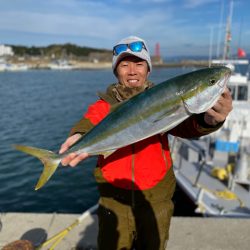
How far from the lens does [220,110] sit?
2.81 metres

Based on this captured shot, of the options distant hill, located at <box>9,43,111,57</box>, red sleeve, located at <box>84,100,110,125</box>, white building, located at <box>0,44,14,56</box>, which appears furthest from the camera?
distant hill, located at <box>9,43,111,57</box>

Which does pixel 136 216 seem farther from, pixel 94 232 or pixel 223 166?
pixel 223 166

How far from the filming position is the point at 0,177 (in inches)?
568

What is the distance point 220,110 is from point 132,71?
983 mm

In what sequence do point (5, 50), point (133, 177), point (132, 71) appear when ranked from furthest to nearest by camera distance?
point (5, 50) → point (132, 71) → point (133, 177)

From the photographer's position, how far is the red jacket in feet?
10.4

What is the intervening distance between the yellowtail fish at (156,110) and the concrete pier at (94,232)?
8.25ft

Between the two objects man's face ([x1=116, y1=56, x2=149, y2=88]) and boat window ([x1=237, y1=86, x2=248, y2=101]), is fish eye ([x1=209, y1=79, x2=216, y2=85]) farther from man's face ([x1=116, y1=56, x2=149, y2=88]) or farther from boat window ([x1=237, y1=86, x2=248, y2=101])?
boat window ([x1=237, y1=86, x2=248, y2=101])

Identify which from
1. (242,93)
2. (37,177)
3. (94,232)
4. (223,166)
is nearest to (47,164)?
(94,232)

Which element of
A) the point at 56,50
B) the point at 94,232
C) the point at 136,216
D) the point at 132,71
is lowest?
the point at 94,232

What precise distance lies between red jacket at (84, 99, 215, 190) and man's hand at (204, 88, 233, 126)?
0.25 metres

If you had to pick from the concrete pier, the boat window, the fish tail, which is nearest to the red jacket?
the fish tail

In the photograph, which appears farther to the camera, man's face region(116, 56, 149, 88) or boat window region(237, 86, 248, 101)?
boat window region(237, 86, 248, 101)

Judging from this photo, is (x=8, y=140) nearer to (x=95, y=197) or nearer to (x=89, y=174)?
(x=89, y=174)
